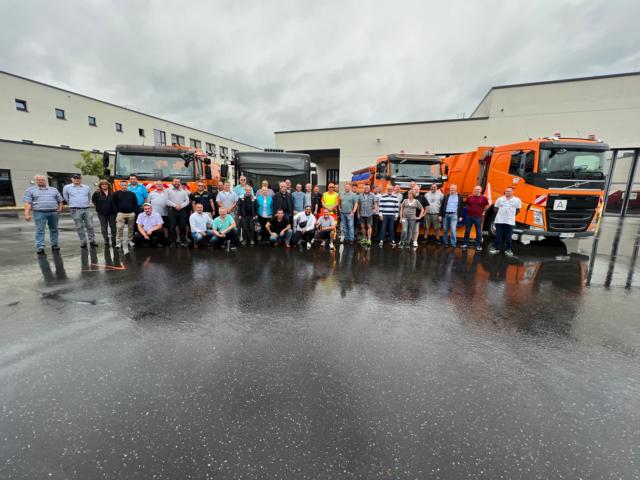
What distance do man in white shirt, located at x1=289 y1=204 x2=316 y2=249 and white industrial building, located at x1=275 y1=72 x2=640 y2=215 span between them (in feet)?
59.9

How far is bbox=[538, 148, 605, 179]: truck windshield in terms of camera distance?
25.7ft

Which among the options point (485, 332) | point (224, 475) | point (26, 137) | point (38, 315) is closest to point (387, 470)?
point (224, 475)

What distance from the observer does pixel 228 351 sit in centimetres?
296

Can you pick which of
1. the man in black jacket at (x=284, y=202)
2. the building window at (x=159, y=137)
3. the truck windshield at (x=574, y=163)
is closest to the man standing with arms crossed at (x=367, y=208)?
the man in black jacket at (x=284, y=202)

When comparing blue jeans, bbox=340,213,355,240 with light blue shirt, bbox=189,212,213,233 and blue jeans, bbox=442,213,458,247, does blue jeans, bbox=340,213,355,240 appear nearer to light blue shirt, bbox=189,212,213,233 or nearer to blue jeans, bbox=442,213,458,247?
blue jeans, bbox=442,213,458,247

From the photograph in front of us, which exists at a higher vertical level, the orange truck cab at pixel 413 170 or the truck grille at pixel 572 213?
the orange truck cab at pixel 413 170

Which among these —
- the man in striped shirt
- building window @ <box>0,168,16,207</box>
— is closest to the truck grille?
the man in striped shirt

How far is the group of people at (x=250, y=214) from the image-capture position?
24.3 feet

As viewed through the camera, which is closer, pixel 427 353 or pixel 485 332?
pixel 427 353

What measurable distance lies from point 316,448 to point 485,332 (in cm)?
255

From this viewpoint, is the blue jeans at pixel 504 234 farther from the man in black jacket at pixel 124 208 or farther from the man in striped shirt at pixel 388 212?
the man in black jacket at pixel 124 208

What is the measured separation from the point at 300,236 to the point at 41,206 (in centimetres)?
600

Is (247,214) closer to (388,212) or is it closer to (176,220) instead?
(176,220)

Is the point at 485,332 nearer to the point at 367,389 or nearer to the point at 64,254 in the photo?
the point at 367,389
